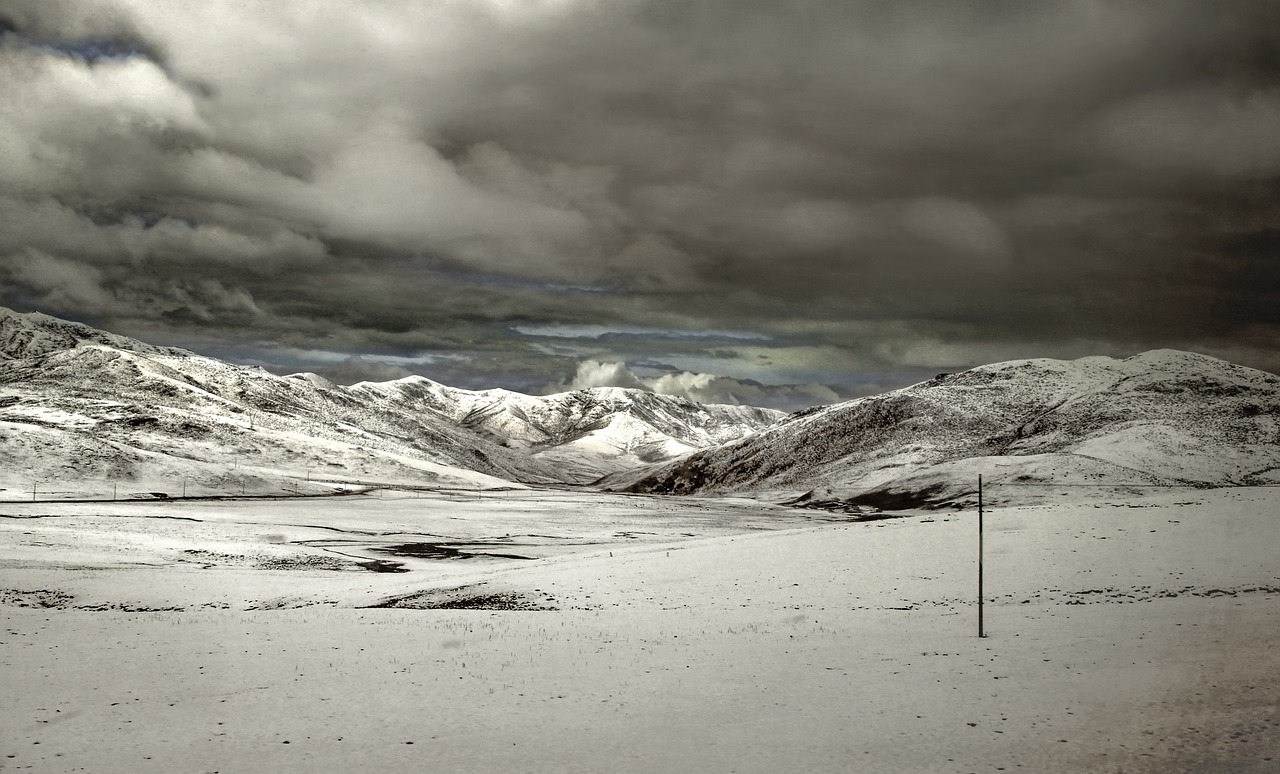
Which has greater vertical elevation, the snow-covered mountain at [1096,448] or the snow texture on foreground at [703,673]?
the snow-covered mountain at [1096,448]

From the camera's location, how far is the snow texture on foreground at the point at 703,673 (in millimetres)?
16109

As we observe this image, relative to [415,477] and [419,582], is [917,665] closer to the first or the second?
[419,582]

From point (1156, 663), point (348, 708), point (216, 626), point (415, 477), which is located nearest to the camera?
point (348, 708)

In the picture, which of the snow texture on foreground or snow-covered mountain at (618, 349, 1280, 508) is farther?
snow-covered mountain at (618, 349, 1280, 508)

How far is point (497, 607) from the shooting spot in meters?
35.7

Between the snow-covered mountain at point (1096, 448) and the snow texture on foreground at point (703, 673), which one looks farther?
the snow-covered mountain at point (1096, 448)

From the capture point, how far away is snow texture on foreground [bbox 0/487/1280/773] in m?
16.1

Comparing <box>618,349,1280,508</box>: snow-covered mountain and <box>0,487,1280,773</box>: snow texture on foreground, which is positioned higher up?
→ <box>618,349,1280,508</box>: snow-covered mountain

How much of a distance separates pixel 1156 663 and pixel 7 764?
79.0ft

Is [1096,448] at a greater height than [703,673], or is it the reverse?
[1096,448]

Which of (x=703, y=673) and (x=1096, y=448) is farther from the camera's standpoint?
(x=1096, y=448)

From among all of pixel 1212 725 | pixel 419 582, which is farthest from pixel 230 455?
pixel 1212 725

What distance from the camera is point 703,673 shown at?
22188 millimetres

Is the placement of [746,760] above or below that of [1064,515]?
below
